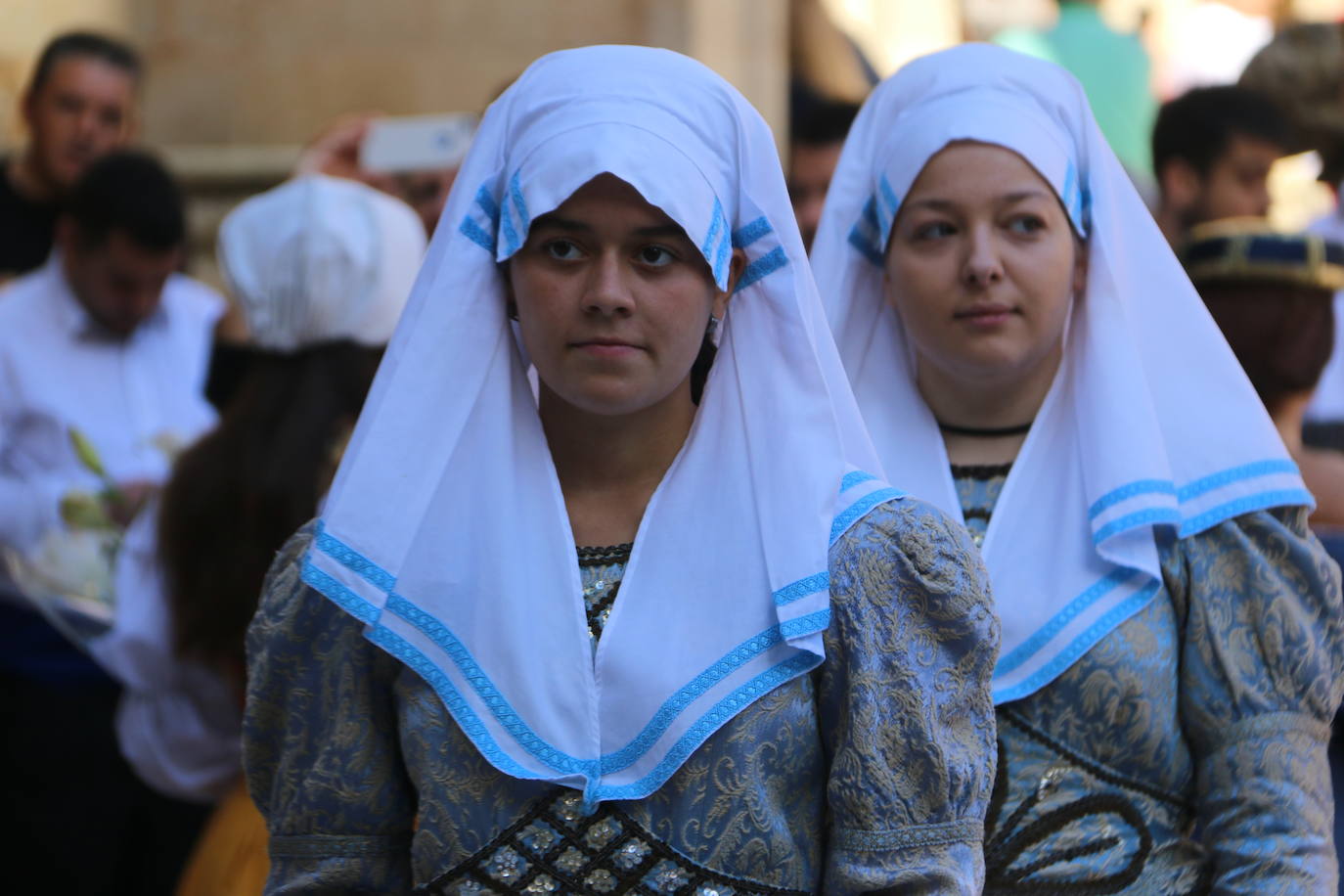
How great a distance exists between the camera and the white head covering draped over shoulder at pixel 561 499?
2.32 metres

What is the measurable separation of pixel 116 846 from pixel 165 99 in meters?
3.10

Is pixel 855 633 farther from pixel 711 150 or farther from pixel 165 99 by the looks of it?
pixel 165 99

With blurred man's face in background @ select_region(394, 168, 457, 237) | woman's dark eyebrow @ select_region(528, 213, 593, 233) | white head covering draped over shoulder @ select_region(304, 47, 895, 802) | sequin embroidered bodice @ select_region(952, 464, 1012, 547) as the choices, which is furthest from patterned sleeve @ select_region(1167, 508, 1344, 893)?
blurred man's face in background @ select_region(394, 168, 457, 237)

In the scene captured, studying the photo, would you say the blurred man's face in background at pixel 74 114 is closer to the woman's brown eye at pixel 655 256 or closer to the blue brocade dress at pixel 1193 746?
the woman's brown eye at pixel 655 256

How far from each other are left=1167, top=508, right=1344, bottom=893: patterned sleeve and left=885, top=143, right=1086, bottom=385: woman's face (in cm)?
42

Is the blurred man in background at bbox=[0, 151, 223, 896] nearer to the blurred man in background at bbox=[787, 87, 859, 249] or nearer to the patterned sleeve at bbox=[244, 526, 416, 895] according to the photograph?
the blurred man in background at bbox=[787, 87, 859, 249]

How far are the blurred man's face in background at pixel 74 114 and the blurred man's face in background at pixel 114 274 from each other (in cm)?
65

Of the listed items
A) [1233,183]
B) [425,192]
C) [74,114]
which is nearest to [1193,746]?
[1233,183]

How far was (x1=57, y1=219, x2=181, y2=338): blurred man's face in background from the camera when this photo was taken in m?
5.03

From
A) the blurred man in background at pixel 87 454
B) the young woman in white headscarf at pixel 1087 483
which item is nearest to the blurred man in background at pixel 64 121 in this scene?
the blurred man in background at pixel 87 454

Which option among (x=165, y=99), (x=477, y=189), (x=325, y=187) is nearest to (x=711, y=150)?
(x=477, y=189)

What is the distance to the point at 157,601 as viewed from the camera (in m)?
3.89

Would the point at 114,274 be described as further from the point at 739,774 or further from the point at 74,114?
the point at 739,774

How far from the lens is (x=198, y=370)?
17.6ft
